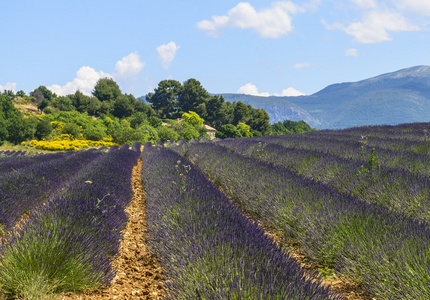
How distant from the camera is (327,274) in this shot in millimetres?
2799

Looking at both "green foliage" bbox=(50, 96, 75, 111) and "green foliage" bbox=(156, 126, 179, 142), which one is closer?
"green foliage" bbox=(156, 126, 179, 142)

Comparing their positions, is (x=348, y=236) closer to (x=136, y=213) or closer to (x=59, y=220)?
(x=59, y=220)

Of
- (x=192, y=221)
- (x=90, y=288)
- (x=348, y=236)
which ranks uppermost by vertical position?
(x=192, y=221)

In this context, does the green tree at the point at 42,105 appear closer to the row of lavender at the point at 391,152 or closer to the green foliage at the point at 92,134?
the green foliage at the point at 92,134

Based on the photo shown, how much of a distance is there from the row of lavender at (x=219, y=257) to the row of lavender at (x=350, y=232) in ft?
1.41

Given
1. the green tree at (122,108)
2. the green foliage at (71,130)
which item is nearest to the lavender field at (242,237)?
the green foliage at (71,130)

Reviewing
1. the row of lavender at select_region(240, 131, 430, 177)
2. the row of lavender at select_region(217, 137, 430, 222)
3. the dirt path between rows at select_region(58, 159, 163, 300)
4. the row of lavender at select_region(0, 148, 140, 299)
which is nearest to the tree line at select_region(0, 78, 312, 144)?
the row of lavender at select_region(240, 131, 430, 177)

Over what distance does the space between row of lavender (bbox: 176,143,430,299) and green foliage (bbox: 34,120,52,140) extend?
2866 centimetres

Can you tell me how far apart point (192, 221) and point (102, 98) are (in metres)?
65.4

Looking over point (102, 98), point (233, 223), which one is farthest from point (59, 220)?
point (102, 98)

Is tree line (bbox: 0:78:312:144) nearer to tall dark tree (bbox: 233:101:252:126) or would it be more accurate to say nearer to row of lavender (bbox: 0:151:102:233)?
tall dark tree (bbox: 233:101:252:126)

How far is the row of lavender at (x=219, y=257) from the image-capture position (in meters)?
1.56

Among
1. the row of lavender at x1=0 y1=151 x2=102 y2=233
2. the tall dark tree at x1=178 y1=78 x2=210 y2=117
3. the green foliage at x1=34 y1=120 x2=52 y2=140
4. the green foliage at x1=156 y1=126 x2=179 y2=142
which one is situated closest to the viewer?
the row of lavender at x1=0 y1=151 x2=102 y2=233

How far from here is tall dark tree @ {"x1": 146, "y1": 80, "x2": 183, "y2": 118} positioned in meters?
70.1
